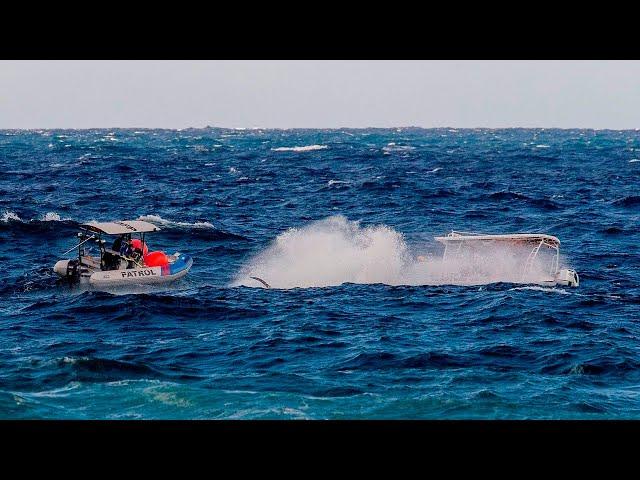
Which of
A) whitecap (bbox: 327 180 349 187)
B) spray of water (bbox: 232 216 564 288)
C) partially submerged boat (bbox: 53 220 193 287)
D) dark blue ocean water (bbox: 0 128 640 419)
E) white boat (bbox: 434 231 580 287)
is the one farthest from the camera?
whitecap (bbox: 327 180 349 187)

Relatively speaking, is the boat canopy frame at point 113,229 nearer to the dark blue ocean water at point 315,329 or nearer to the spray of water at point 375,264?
the dark blue ocean water at point 315,329

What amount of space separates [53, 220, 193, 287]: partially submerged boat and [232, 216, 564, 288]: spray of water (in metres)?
3.85

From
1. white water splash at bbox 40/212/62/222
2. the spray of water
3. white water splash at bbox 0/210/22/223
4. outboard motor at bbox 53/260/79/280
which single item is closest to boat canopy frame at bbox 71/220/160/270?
outboard motor at bbox 53/260/79/280

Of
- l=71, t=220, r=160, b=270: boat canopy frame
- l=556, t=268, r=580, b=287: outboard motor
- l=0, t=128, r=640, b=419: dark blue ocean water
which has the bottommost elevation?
l=0, t=128, r=640, b=419: dark blue ocean water

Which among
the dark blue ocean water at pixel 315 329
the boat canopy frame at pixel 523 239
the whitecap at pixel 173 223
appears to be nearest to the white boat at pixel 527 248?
the boat canopy frame at pixel 523 239

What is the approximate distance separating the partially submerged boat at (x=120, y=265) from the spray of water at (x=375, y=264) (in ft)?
12.6

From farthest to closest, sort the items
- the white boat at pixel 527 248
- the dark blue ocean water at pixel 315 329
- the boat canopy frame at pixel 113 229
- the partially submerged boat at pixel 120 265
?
the white boat at pixel 527 248 < the partially submerged boat at pixel 120 265 < the boat canopy frame at pixel 113 229 < the dark blue ocean water at pixel 315 329

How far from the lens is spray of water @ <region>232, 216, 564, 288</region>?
37438mm

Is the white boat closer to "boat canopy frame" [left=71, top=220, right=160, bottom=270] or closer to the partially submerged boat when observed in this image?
the partially submerged boat

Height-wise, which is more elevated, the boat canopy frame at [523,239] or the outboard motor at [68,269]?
the boat canopy frame at [523,239]

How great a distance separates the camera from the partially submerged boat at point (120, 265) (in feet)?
112
